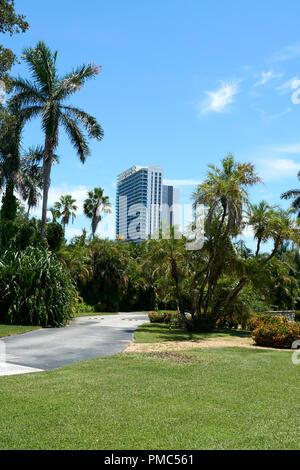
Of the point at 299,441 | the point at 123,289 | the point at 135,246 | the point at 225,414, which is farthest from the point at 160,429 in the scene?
the point at 135,246

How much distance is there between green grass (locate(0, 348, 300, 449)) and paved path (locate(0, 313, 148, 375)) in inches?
36.6

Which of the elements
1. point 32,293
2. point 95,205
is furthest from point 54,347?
point 95,205

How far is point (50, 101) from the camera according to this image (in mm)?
24141

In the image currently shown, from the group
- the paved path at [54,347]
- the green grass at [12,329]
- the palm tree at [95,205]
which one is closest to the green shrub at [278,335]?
the paved path at [54,347]

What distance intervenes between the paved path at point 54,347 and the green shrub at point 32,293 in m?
1.46

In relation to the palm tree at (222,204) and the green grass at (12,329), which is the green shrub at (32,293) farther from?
the palm tree at (222,204)

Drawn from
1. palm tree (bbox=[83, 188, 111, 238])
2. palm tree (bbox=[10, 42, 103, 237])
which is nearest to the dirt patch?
palm tree (bbox=[10, 42, 103, 237])

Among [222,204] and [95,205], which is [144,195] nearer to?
[95,205]

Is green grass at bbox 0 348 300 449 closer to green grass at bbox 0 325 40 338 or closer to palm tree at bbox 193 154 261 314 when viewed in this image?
green grass at bbox 0 325 40 338

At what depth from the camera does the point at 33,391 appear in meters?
6.58

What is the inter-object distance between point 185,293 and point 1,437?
16.4 meters

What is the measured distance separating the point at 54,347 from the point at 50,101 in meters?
16.8

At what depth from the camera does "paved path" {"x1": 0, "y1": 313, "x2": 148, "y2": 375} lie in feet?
30.3
